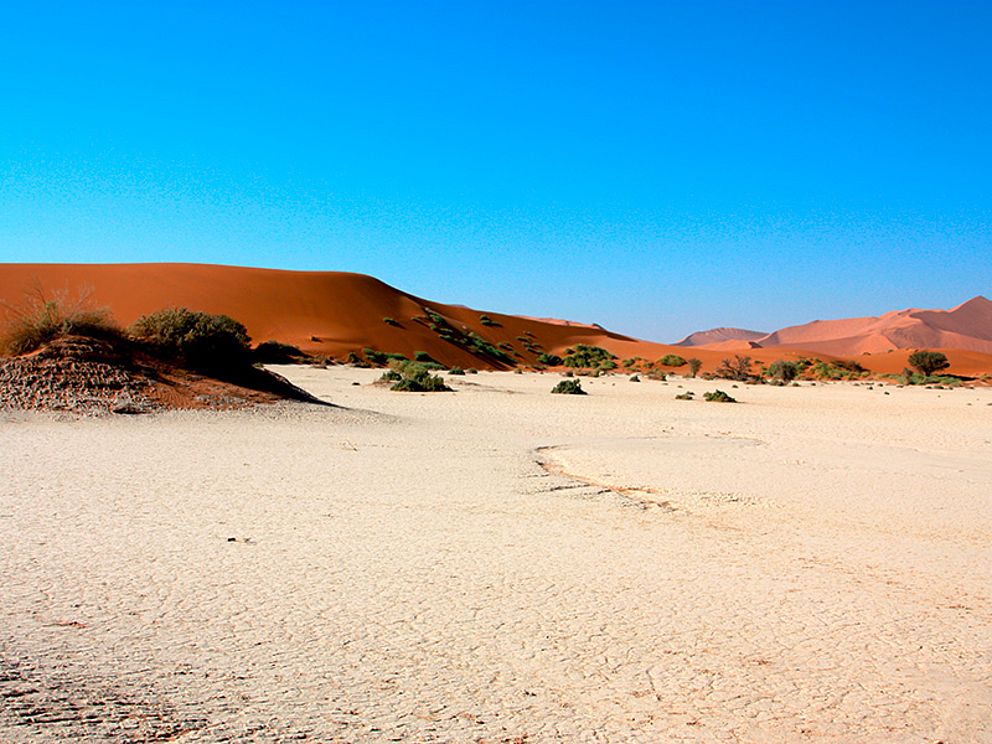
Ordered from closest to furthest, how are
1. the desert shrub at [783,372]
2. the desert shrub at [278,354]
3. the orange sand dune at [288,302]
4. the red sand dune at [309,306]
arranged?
1. the desert shrub at [278,354]
2. the desert shrub at [783,372]
3. the orange sand dune at [288,302]
4. the red sand dune at [309,306]

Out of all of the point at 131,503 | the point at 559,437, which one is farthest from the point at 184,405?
the point at 131,503

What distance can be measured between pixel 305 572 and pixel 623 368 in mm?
57927

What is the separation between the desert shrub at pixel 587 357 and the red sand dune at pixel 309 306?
2414mm

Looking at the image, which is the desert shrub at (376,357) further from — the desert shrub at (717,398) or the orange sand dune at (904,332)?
the orange sand dune at (904,332)

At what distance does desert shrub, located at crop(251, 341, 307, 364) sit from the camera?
137 ft

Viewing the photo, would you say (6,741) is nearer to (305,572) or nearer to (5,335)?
(305,572)

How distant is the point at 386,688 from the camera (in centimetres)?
405

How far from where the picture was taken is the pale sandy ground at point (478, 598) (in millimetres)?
3814

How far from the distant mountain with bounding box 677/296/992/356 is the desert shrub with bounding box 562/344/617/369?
37.1 m

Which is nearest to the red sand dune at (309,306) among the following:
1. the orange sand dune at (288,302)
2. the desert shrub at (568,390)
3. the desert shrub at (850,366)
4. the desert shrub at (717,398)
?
the orange sand dune at (288,302)

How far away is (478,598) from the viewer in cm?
557

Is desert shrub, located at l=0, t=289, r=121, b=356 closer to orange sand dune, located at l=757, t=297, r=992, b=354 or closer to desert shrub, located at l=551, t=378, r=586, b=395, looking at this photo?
desert shrub, located at l=551, t=378, r=586, b=395

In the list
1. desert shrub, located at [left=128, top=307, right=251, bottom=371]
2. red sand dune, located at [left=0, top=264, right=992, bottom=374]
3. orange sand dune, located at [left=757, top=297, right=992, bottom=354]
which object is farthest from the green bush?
orange sand dune, located at [left=757, top=297, right=992, bottom=354]

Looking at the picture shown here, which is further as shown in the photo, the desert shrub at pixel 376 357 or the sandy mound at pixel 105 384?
the desert shrub at pixel 376 357
